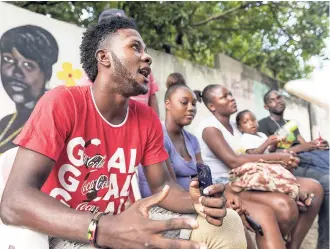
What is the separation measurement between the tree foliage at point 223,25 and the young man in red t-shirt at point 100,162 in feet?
10.9

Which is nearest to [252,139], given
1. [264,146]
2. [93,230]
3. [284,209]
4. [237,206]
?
[264,146]

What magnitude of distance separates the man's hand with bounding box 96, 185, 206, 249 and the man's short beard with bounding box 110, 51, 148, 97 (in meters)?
0.67

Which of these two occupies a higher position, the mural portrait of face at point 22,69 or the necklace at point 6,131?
the mural portrait of face at point 22,69

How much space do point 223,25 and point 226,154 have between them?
16.5ft

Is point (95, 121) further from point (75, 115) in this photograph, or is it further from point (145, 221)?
point (145, 221)

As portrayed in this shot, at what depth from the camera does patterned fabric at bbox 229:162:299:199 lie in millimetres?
2258

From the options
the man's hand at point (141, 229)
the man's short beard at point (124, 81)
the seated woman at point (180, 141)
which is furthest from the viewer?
the seated woman at point (180, 141)

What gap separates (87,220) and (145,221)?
0.66 feet

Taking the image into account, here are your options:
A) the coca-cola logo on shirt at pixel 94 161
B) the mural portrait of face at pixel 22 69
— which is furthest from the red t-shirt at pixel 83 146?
the mural portrait of face at pixel 22 69

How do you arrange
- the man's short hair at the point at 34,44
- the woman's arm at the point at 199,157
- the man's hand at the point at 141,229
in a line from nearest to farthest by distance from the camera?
the man's hand at the point at 141,229, the woman's arm at the point at 199,157, the man's short hair at the point at 34,44

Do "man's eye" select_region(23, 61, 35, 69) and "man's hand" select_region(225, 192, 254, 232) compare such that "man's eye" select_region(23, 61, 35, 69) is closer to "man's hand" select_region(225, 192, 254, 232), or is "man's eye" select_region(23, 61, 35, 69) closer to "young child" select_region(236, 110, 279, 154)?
"young child" select_region(236, 110, 279, 154)

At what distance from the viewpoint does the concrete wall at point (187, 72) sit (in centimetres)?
328

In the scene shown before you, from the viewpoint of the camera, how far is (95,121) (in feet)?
5.10

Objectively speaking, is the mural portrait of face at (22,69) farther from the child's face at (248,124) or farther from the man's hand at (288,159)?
the man's hand at (288,159)
